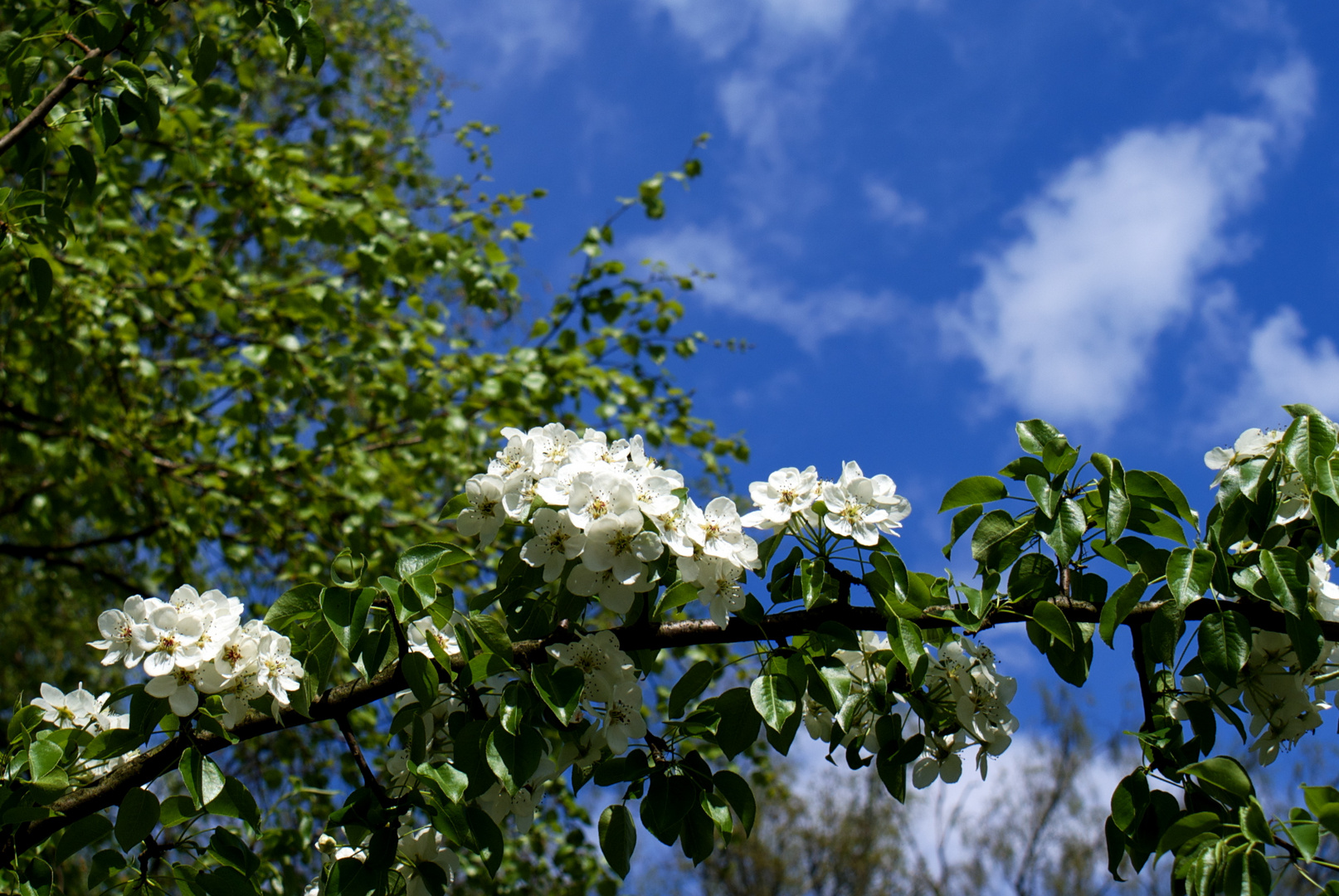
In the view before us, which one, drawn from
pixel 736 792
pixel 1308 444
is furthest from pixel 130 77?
pixel 1308 444

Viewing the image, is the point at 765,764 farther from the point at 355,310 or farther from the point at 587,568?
the point at 587,568

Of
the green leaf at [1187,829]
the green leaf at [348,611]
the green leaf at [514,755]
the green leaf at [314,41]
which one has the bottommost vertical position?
the green leaf at [514,755]

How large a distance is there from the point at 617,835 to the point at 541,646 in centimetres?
30

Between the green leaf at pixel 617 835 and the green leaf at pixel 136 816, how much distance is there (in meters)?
0.62

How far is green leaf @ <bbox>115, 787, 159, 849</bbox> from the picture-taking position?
1.34m

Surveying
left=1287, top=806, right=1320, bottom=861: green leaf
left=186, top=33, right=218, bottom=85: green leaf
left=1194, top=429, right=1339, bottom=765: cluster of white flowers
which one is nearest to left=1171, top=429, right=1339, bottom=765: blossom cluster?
left=1194, top=429, right=1339, bottom=765: cluster of white flowers

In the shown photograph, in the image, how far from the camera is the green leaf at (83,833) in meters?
1.37

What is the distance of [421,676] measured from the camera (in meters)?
1.28

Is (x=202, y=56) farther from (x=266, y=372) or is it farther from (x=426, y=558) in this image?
(x=266, y=372)

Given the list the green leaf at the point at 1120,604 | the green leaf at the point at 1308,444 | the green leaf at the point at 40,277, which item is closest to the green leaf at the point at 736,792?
the green leaf at the point at 1120,604

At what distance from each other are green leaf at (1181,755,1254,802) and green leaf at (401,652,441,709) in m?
0.99

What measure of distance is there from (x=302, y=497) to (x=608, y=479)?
11.7 ft

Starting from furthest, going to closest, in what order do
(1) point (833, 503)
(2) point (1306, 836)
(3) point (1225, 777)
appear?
(1) point (833, 503) < (3) point (1225, 777) < (2) point (1306, 836)

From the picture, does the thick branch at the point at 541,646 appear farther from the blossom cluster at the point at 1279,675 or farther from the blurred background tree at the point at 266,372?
the blurred background tree at the point at 266,372
